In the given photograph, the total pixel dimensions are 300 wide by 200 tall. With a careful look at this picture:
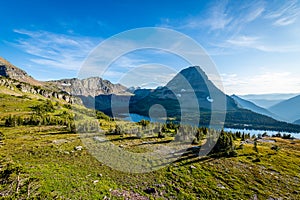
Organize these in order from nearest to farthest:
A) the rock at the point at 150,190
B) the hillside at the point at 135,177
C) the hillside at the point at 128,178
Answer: the hillside at the point at 128,178, the hillside at the point at 135,177, the rock at the point at 150,190

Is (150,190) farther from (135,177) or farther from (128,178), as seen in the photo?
(128,178)

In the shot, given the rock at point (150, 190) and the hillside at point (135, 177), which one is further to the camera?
the rock at point (150, 190)

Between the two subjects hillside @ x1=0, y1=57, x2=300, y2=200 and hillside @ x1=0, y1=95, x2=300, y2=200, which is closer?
hillside @ x1=0, y1=95, x2=300, y2=200

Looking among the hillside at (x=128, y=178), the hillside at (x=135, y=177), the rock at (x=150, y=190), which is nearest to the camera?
the hillside at (x=128, y=178)

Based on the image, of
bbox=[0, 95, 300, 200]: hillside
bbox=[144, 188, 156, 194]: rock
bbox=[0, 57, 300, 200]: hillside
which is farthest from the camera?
bbox=[144, 188, 156, 194]: rock

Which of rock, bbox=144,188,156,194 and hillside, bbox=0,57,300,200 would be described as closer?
hillside, bbox=0,57,300,200

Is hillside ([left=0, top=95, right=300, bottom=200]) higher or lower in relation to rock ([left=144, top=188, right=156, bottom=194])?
higher

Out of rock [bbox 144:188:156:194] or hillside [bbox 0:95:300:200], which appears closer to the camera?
hillside [bbox 0:95:300:200]

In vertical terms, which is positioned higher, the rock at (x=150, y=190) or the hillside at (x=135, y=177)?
the hillside at (x=135, y=177)

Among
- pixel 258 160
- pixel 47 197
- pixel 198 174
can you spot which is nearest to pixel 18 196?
pixel 47 197

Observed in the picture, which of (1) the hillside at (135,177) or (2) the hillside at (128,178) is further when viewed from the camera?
(1) the hillside at (135,177)

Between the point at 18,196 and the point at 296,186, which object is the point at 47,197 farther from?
the point at 296,186

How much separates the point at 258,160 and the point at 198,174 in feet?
66.5

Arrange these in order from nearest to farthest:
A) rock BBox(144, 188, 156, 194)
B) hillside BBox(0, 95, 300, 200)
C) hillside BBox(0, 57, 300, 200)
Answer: hillside BBox(0, 95, 300, 200) < hillside BBox(0, 57, 300, 200) < rock BBox(144, 188, 156, 194)
